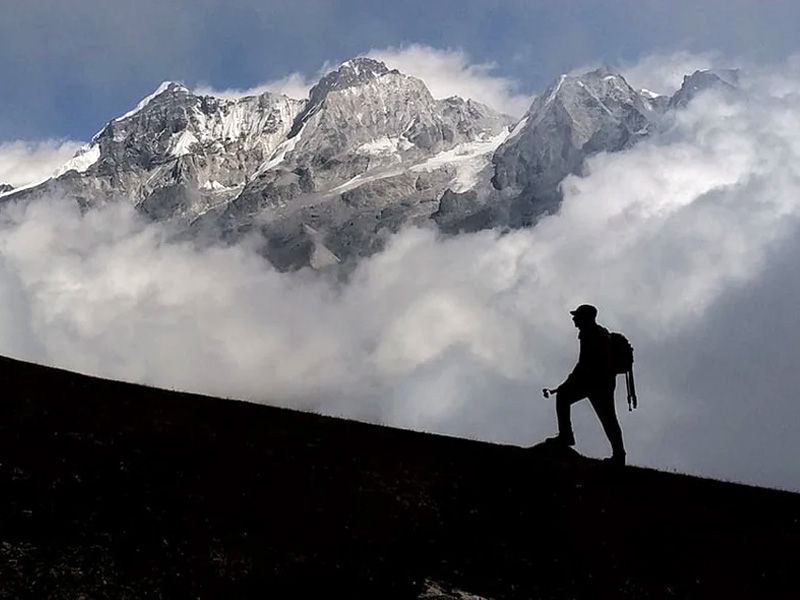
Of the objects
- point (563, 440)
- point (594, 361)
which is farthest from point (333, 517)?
point (594, 361)

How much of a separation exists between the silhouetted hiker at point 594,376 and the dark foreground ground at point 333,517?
154 centimetres

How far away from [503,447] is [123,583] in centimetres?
1316

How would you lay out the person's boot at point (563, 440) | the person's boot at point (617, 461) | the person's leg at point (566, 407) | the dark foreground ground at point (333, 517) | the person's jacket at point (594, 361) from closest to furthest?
the dark foreground ground at point (333, 517)
the person's jacket at point (594, 361)
the person's leg at point (566, 407)
the person's boot at point (617, 461)
the person's boot at point (563, 440)

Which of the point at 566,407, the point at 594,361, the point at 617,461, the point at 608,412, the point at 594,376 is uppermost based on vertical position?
the point at 594,361

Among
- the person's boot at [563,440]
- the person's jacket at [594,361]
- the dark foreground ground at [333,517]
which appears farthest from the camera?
the person's boot at [563,440]

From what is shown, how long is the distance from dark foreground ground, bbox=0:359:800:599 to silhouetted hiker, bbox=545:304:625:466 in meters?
1.54

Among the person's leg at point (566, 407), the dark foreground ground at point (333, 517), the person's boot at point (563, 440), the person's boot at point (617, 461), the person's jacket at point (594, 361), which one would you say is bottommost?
the dark foreground ground at point (333, 517)

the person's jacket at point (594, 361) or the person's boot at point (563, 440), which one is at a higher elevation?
the person's jacket at point (594, 361)

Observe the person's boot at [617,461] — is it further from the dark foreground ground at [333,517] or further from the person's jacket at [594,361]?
the person's jacket at [594,361]

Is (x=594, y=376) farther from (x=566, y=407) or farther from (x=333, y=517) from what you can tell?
(x=333, y=517)

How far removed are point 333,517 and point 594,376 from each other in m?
8.53

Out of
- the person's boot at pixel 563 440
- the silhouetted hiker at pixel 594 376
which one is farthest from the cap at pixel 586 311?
the person's boot at pixel 563 440

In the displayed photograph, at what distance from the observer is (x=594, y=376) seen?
23.3 m

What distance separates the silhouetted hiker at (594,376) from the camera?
23.2 meters
